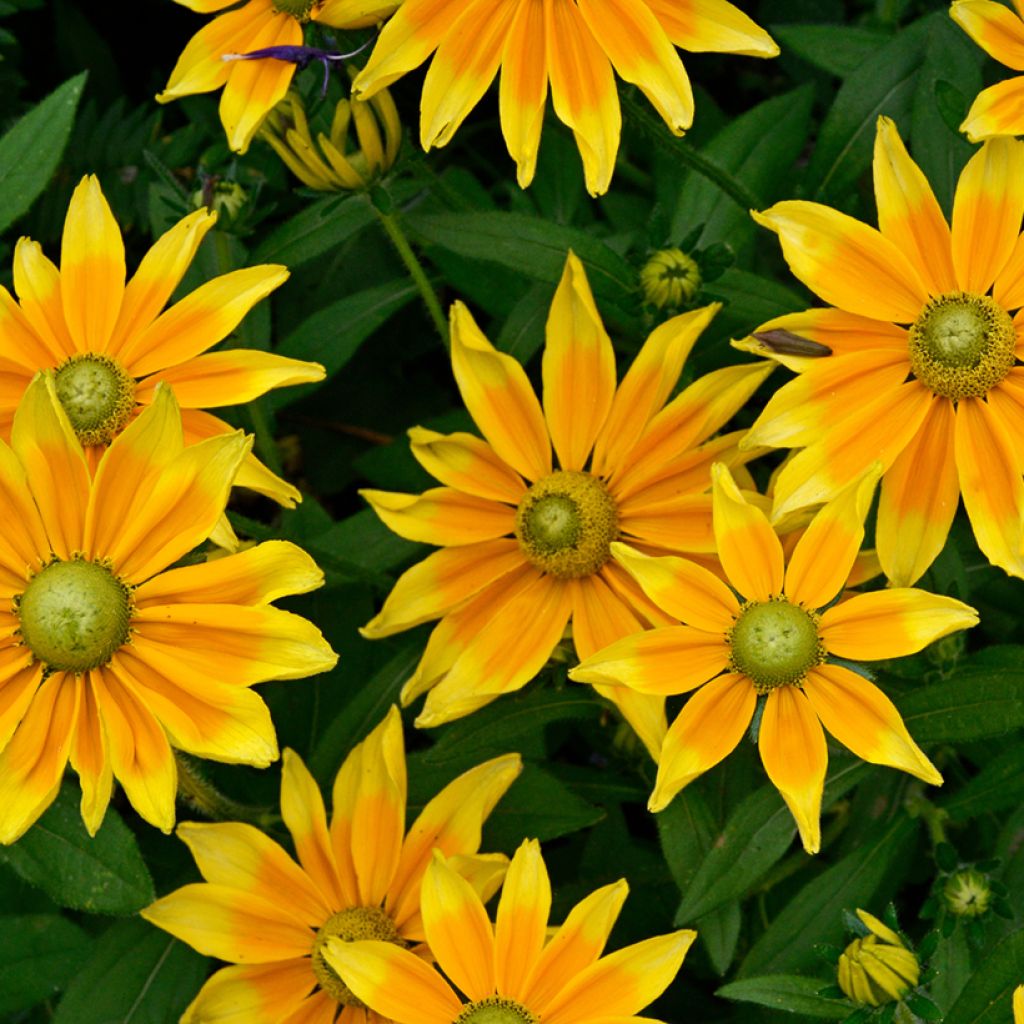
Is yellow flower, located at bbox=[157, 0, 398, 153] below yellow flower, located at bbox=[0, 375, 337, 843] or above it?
above

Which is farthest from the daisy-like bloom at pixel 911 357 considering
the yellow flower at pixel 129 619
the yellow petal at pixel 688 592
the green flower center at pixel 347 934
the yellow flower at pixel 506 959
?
the green flower center at pixel 347 934

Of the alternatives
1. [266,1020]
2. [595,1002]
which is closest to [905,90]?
[595,1002]

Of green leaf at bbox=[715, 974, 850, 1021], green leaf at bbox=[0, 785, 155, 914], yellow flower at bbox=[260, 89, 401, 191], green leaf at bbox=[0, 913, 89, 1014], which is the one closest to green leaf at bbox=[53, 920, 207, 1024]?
green leaf at bbox=[0, 913, 89, 1014]

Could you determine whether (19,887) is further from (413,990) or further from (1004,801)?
(1004,801)

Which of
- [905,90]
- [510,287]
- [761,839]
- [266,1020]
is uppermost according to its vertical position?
[905,90]

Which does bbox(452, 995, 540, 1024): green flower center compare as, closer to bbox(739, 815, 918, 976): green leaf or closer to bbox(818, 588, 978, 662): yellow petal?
bbox(739, 815, 918, 976): green leaf

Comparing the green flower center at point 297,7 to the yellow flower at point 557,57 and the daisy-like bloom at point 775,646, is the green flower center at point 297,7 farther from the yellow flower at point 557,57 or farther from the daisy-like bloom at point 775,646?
the daisy-like bloom at point 775,646
